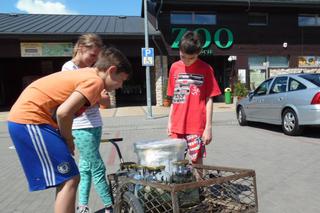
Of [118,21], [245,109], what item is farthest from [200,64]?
[118,21]

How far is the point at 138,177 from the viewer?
309 cm

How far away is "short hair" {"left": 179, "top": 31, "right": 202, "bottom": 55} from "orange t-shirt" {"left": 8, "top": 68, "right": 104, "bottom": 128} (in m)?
1.37

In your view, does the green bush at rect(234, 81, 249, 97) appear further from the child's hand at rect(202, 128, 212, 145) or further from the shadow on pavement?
the child's hand at rect(202, 128, 212, 145)

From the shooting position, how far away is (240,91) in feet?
65.5

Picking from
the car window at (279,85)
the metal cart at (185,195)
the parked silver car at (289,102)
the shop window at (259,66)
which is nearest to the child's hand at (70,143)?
the metal cart at (185,195)

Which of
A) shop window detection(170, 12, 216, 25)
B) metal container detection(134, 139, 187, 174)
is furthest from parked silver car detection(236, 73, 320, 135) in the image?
shop window detection(170, 12, 216, 25)

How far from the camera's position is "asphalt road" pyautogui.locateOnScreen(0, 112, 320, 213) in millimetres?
4473

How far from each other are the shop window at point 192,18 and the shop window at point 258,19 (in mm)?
2284

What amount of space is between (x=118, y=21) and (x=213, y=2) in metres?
6.59

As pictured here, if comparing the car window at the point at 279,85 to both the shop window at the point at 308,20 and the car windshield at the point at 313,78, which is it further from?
the shop window at the point at 308,20

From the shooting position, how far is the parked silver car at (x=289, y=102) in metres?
8.44

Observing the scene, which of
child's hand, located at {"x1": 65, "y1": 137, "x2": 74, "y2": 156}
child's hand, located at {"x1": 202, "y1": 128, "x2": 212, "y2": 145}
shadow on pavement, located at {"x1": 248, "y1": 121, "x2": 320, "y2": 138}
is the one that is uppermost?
child's hand, located at {"x1": 65, "y1": 137, "x2": 74, "y2": 156}

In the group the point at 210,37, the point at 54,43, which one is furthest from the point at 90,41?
the point at 210,37

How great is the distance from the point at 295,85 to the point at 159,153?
6727 millimetres
